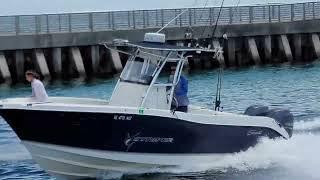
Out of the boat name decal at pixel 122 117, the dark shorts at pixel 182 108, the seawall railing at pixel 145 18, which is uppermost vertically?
the boat name decal at pixel 122 117

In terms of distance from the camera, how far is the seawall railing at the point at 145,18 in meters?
48.1

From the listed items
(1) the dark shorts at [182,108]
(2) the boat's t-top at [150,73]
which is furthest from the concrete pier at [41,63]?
(1) the dark shorts at [182,108]

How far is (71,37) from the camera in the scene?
48375 millimetres

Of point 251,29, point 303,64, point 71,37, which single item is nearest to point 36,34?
point 71,37

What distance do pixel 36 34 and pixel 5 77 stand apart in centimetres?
323

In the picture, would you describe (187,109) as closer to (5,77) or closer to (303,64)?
(5,77)

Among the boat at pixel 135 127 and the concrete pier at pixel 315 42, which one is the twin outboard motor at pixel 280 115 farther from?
the concrete pier at pixel 315 42

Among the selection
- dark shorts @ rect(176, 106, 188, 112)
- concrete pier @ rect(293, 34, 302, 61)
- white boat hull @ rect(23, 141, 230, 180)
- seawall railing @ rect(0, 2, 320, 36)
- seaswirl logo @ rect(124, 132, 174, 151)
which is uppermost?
dark shorts @ rect(176, 106, 188, 112)

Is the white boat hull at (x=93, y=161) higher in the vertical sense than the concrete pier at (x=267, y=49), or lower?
higher

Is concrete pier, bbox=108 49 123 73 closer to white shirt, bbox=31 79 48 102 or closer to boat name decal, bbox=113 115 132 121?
white shirt, bbox=31 79 48 102

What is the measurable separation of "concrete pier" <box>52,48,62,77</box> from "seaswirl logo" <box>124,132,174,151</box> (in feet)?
102

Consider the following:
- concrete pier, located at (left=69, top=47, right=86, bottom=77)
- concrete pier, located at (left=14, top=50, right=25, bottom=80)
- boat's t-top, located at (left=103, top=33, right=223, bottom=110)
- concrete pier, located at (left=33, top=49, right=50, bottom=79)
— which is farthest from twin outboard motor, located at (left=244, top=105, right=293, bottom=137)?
concrete pier, located at (left=69, top=47, right=86, bottom=77)

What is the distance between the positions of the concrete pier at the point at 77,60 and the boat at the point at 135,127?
29.8m

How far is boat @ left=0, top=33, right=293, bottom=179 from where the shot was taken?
16.9 meters
